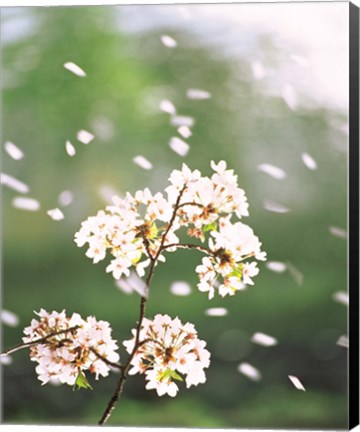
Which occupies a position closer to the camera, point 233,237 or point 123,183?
point 233,237

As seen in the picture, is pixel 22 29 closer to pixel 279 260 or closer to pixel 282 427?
pixel 279 260

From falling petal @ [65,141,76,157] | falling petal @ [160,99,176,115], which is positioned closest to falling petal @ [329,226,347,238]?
falling petal @ [160,99,176,115]

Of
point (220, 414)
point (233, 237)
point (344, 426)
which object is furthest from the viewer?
point (220, 414)

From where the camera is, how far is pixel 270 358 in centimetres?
367

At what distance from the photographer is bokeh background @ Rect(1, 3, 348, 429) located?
3.45 metres

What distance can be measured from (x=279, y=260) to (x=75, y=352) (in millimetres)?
1532

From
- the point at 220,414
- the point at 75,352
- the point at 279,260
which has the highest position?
the point at 279,260

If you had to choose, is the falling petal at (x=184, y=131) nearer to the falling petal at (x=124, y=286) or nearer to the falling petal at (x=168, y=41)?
the falling petal at (x=168, y=41)

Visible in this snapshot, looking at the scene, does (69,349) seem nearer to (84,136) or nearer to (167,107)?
(84,136)

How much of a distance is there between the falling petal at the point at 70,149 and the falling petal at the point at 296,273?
3.61 feet

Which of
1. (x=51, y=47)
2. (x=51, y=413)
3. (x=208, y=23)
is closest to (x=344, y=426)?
(x=51, y=413)

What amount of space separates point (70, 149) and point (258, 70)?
0.92 metres

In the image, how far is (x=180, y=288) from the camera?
384cm

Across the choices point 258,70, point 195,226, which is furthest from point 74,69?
point 195,226
